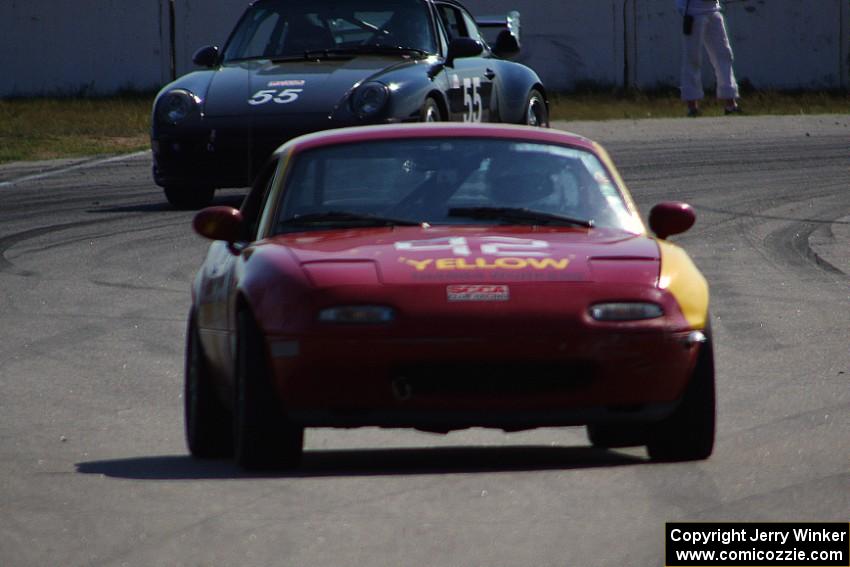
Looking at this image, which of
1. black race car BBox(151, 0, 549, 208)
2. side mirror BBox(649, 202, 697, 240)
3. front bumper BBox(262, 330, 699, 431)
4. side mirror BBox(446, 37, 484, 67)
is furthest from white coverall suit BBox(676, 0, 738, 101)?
front bumper BBox(262, 330, 699, 431)

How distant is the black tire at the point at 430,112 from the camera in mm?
13922

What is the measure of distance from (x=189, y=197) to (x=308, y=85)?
1.86 meters

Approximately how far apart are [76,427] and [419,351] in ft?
6.28

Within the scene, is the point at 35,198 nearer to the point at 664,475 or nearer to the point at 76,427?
the point at 76,427

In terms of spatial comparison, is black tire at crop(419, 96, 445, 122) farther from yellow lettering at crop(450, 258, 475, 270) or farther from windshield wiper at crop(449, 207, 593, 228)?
yellow lettering at crop(450, 258, 475, 270)

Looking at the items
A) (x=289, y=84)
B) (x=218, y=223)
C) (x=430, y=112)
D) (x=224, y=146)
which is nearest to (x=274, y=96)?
(x=289, y=84)

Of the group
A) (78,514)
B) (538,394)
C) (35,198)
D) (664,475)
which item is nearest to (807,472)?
(664,475)

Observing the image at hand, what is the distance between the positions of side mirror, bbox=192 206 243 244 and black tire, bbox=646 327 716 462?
5.63ft

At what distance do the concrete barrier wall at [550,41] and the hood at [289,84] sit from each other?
660 inches

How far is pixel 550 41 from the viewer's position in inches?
1225

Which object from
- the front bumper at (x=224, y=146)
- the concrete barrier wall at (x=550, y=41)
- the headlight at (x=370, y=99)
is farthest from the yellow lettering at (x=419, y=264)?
the concrete barrier wall at (x=550, y=41)

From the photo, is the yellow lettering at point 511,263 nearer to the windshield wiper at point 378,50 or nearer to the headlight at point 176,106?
the headlight at point 176,106

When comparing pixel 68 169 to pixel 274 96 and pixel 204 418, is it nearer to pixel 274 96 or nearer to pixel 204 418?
pixel 274 96

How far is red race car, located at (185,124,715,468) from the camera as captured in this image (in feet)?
19.2
